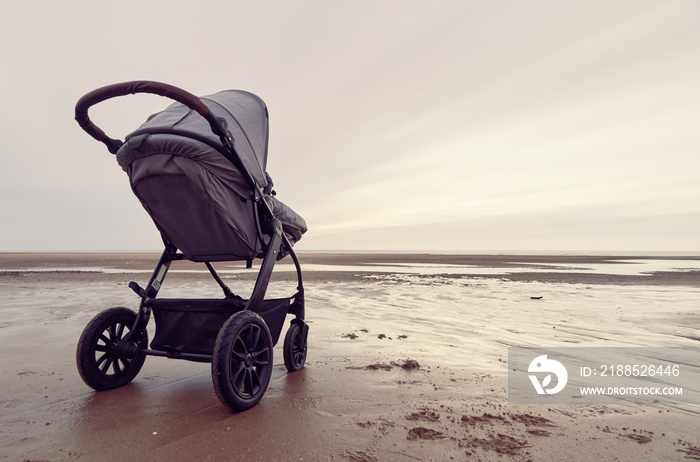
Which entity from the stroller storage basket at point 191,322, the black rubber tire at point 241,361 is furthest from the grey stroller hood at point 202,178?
the black rubber tire at point 241,361

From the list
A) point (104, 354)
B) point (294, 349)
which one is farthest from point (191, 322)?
point (294, 349)

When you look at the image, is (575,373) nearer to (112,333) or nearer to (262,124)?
(262,124)

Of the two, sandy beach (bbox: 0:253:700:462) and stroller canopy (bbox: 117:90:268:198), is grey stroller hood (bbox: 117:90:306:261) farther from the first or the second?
sandy beach (bbox: 0:253:700:462)

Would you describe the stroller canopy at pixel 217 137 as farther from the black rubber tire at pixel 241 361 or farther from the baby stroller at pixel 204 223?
the black rubber tire at pixel 241 361

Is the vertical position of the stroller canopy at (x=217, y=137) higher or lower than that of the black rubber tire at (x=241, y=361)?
higher

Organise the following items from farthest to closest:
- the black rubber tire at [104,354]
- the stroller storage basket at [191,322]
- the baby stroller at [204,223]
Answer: the stroller storage basket at [191,322] → the black rubber tire at [104,354] → the baby stroller at [204,223]

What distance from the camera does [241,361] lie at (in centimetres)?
304

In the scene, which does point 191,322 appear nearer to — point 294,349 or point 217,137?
point 294,349

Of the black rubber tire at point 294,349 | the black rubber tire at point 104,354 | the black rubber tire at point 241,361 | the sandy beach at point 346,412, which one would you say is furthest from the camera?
the black rubber tire at point 294,349

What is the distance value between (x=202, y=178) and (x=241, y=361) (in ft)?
5.29

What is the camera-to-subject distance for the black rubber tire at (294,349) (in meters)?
4.13

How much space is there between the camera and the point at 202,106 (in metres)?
2.67

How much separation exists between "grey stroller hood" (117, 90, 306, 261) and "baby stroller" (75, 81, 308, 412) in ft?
0.03

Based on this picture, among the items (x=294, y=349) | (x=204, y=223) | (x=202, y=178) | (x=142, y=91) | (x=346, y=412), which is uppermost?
(x=142, y=91)
